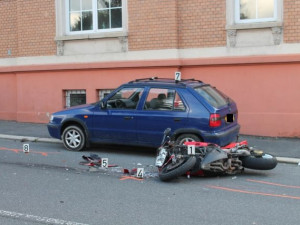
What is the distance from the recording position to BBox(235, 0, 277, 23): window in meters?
11.8

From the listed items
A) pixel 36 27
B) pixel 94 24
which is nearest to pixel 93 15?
pixel 94 24

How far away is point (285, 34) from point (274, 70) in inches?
36.4

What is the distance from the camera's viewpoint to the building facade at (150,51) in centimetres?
1150

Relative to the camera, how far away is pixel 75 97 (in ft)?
46.6

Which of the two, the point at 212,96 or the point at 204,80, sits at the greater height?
the point at 204,80

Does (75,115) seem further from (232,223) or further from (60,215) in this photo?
(232,223)

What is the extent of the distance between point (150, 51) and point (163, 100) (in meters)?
4.03

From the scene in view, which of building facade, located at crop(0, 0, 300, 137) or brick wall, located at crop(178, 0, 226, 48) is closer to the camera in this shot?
building facade, located at crop(0, 0, 300, 137)

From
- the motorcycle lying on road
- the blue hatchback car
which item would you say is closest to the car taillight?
the blue hatchback car

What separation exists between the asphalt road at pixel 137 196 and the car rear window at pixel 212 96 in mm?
1623

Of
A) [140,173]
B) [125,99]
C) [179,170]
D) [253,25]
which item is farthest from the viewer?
[253,25]

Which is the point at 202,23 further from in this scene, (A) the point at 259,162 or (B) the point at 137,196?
(B) the point at 137,196

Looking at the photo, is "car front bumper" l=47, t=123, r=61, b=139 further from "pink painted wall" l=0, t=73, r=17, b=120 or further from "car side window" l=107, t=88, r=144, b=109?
"pink painted wall" l=0, t=73, r=17, b=120

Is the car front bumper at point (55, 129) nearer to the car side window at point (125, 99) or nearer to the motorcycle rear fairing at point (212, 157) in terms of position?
the car side window at point (125, 99)
